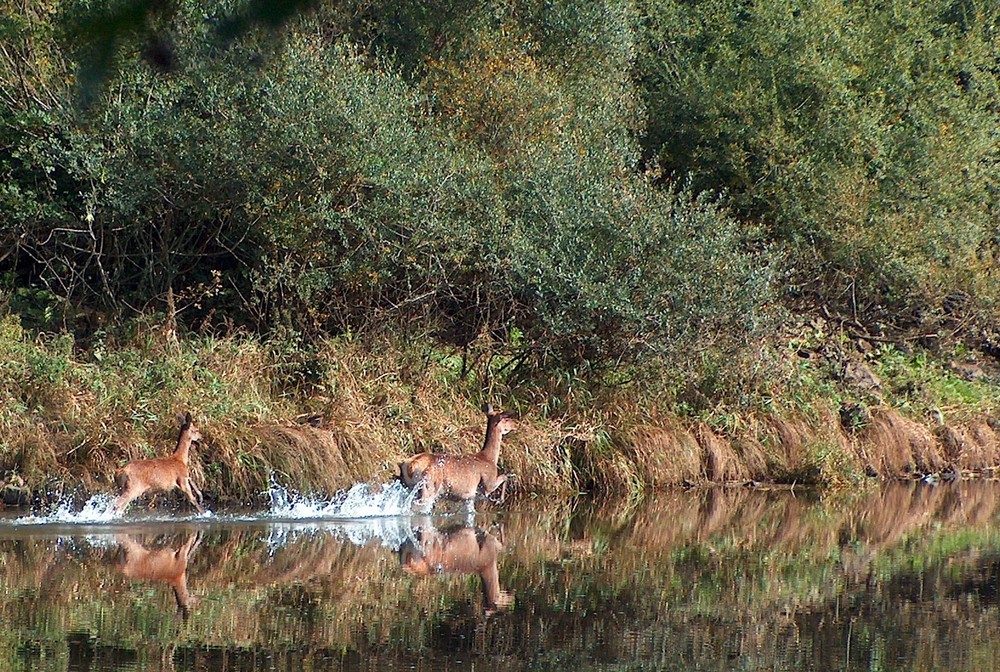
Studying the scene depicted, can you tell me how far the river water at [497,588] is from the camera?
9.50 meters

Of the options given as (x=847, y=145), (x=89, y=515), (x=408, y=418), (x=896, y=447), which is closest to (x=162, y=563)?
(x=89, y=515)

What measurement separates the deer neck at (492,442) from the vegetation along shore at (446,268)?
1.20 m

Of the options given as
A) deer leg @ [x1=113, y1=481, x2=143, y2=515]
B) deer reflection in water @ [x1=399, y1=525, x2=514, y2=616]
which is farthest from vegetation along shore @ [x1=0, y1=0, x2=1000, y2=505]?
deer reflection in water @ [x1=399, y1=525, x2=514, y2=616]

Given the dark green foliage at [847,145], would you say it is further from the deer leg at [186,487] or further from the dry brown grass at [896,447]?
the deer leg at [186,487]

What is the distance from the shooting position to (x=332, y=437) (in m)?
17.3

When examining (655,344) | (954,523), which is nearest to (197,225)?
(655,344)

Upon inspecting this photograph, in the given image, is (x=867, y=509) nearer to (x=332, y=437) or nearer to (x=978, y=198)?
(x=332, y=437)

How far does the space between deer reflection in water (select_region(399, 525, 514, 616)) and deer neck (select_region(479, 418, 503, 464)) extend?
124 centimetres

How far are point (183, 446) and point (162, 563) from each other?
317cm

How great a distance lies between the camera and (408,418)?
18.5m

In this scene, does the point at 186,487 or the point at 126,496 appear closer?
the point at 126,496

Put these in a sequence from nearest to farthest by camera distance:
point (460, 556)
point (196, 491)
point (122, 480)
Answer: point (460, 556) → point (122, 480) → point (196, 491)

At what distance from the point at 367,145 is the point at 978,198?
37.3 feet

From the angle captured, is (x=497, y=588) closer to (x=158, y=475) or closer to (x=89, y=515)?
(x=158, y=475)
